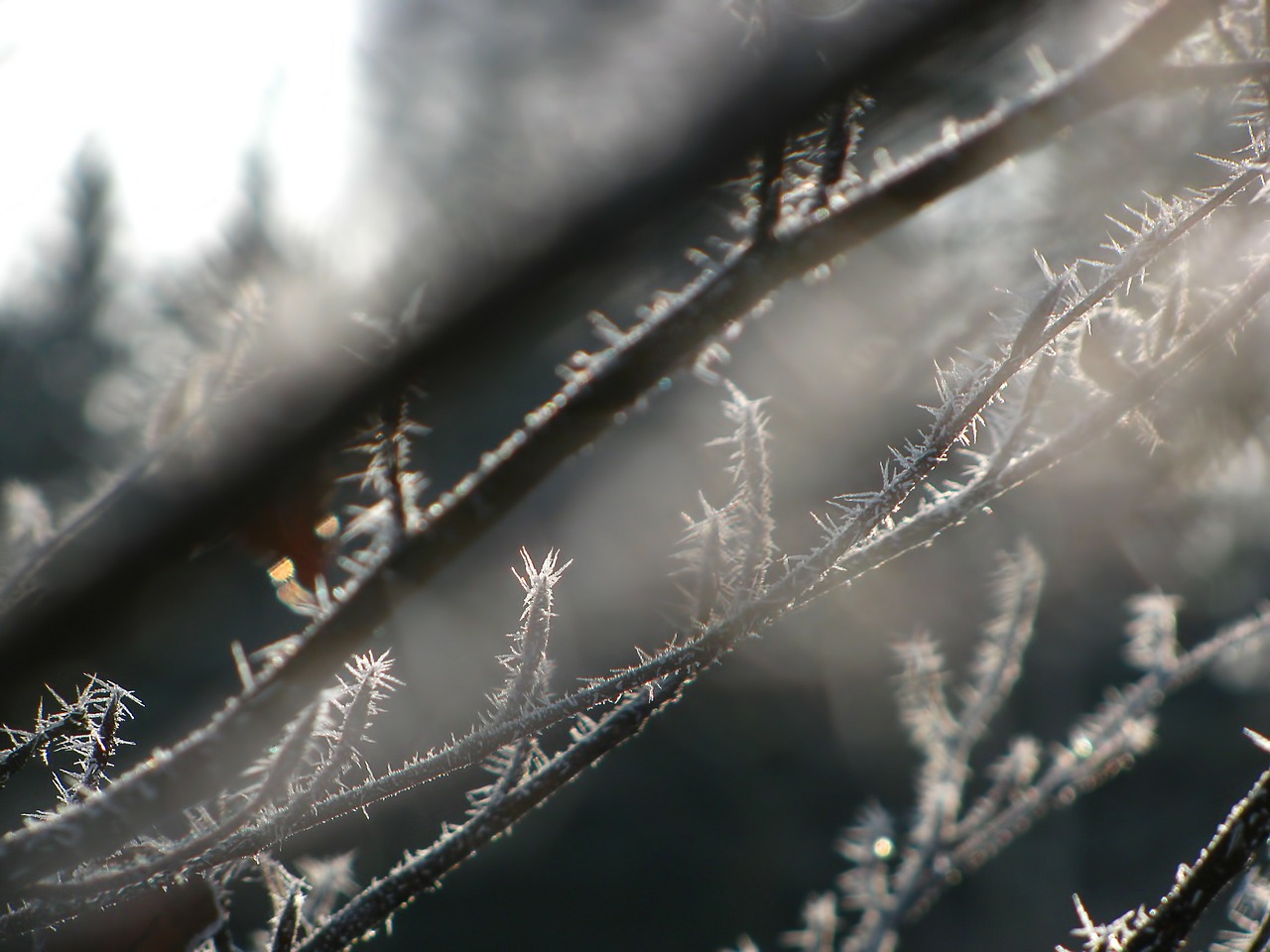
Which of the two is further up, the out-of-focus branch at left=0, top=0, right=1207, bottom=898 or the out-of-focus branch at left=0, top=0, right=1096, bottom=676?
the out-of-focus branch at left=0, top=0, right=1096, bottom=676

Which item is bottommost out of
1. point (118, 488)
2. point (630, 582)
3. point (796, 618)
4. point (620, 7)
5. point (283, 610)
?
point (796, 618)

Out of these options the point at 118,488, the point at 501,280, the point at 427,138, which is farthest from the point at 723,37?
the point at 427,138

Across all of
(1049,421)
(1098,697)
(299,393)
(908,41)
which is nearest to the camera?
(908,41)

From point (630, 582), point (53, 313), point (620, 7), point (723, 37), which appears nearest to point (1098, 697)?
point (630, 582)

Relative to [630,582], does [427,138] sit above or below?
above

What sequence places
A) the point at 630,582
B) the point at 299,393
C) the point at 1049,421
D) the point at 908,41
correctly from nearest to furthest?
the point at 908,41 < the point at 299,393 < the point at 1049,421 < the point at 630,582

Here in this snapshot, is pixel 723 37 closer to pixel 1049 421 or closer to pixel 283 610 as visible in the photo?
pixel 1049 421

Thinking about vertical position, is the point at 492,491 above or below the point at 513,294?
below

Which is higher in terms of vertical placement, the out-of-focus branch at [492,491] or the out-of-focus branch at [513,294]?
the out-of-focus branch at [513,294]

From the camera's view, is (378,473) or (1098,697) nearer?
(378,473)
